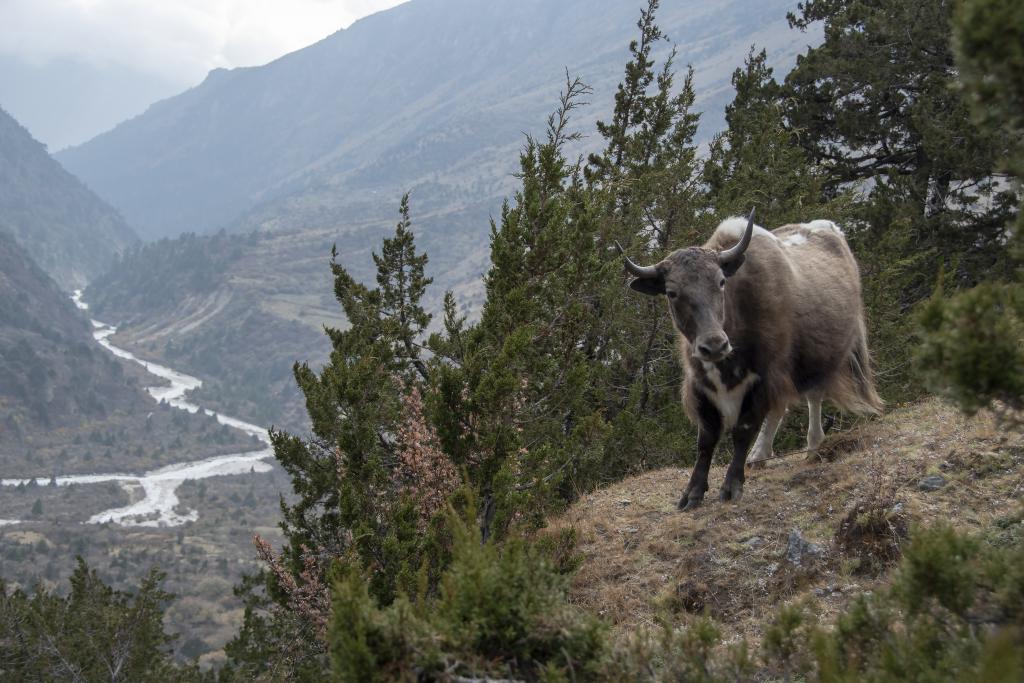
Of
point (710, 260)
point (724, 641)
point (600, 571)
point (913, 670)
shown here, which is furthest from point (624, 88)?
point (913, 670)

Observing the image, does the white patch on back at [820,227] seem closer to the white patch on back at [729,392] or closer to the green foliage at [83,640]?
the white patch on back at [729,392]

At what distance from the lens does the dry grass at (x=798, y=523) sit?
538 centimetres

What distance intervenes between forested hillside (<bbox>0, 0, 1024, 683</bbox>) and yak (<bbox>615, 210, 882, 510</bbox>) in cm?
17

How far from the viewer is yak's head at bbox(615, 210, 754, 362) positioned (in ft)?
20.7

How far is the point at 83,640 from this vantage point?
17625mm

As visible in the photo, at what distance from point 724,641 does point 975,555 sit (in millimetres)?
1960

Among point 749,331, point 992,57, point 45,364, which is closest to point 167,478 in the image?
point 45,364

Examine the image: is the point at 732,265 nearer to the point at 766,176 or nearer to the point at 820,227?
the point at 820,227

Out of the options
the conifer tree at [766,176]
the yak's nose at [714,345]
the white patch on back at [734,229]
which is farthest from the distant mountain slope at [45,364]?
the yak's nose at [714,345]

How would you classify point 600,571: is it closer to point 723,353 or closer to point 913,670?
point 723,353

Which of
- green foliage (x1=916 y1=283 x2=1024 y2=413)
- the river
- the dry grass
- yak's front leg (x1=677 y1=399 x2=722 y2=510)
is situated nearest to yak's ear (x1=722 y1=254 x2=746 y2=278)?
yak's front leg (x1=677 y1=399 x2=722 y2=510)

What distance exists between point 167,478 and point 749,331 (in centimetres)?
13435

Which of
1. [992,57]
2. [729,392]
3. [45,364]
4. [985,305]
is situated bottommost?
[45,364]

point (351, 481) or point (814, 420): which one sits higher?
point (351, 481)
